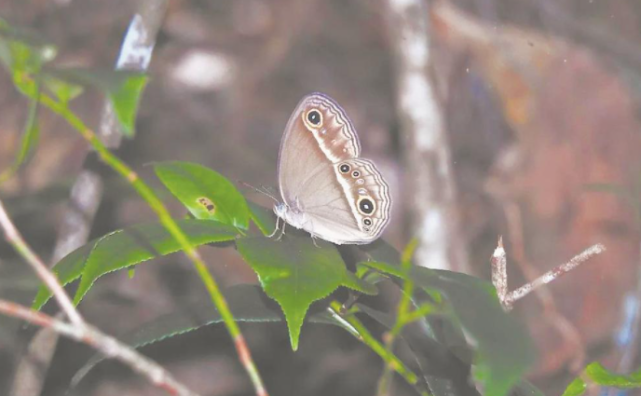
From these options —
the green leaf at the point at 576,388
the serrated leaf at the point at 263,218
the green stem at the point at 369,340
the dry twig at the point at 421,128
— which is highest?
the green leaf at the point at 576,388

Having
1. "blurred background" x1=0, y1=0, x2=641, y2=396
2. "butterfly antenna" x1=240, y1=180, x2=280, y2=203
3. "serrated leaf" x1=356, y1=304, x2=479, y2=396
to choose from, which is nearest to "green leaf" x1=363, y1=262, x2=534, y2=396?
"serrated leaf" x1=356, y1=304, x2=479, y2=396

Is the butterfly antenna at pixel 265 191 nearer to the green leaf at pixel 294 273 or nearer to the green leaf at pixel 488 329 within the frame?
the green leaf at pixel 294 273

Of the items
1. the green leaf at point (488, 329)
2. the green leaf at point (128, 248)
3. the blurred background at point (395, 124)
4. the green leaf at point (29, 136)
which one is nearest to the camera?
the green leaf at point (488, 329)

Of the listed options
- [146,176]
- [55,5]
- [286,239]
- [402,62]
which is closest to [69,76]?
[286,239]

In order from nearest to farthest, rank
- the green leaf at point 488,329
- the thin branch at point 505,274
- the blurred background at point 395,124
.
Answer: the green leaf at point 488,329 < the thin branch at point 505,274 < the blurred background at point 395,124

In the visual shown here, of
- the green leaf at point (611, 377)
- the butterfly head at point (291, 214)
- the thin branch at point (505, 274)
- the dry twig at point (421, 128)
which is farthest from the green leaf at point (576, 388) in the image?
the dry twig at point (421, 128)

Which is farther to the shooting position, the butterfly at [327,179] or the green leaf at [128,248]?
the butterfly at [327,179]
